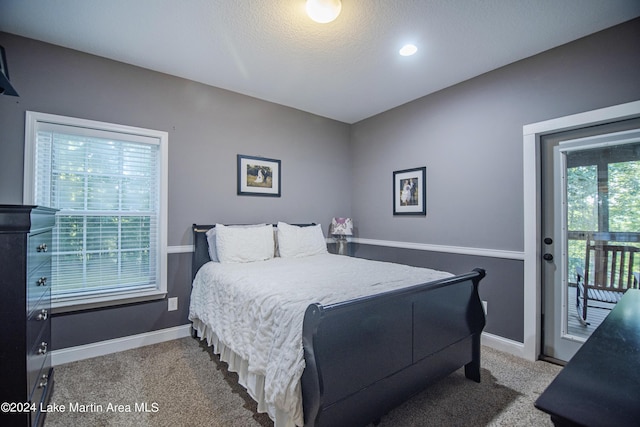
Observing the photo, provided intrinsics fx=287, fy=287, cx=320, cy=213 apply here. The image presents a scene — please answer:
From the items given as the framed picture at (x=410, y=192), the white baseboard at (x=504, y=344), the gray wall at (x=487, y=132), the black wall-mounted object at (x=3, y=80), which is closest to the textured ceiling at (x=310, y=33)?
the gray wall at (x=487, y=132)

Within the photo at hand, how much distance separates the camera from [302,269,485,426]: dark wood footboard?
129 centimetres

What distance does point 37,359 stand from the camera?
1523 mm

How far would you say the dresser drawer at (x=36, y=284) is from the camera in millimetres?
1327

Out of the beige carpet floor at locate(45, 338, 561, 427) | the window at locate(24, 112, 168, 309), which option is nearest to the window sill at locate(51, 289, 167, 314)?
the window at locate(24, 112, 168, 309)

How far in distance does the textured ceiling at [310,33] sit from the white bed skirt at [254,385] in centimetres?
236

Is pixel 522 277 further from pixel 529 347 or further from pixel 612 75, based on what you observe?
pixel 612 75

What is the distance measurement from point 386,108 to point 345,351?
3226 mm

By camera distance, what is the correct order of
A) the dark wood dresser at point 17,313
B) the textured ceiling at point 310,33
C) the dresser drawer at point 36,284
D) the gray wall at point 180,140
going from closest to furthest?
the dark wood dresser at point 17,313 → the dresser drawer at point 36,284 → the textured ceiling at point 310,33 → the gray wall at point 180,140

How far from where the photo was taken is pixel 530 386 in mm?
2078

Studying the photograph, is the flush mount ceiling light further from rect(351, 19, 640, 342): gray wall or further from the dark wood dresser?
the dark wood dresser

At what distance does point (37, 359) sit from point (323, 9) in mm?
2619

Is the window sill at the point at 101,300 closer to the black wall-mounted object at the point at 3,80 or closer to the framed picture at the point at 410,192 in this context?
the black wall-mounted object at the point at 3,80

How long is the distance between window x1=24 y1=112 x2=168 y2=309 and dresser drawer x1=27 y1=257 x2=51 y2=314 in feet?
2.66

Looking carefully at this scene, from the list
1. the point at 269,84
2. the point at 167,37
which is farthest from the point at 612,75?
the point at 167,37
